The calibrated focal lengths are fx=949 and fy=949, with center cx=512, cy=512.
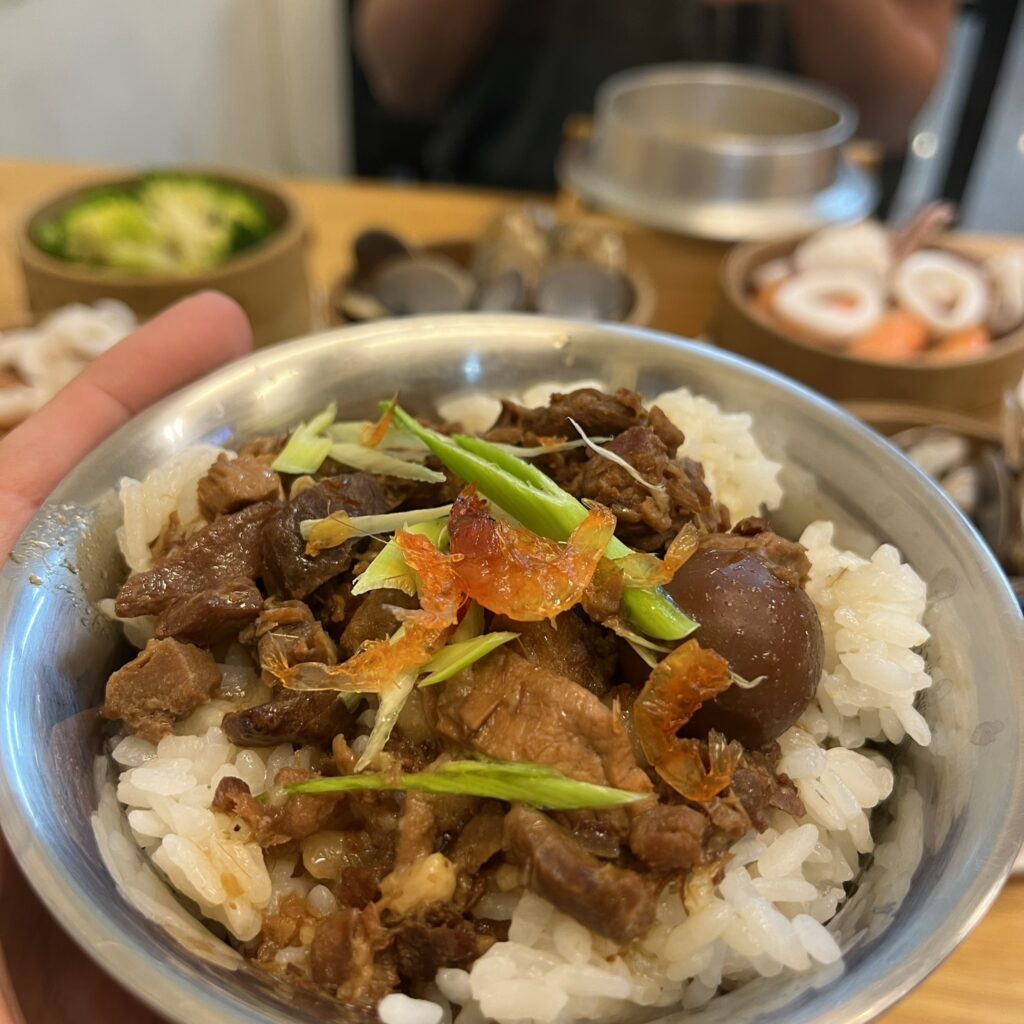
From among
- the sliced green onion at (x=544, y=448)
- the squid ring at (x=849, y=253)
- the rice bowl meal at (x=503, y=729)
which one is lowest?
the squid ring at (x=849, y=253)

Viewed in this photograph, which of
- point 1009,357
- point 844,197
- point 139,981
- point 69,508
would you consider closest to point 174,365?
point 69,508

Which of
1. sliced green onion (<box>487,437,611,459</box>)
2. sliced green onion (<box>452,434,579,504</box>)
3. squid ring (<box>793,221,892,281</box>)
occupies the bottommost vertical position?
squid ring (<box>793,221,892,281</box>)

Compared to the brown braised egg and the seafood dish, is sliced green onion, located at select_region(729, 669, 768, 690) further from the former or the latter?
the seafood dish

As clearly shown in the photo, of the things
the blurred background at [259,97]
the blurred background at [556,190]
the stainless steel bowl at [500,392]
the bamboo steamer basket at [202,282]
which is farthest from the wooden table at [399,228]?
the stainless steel bowl at [500,392]

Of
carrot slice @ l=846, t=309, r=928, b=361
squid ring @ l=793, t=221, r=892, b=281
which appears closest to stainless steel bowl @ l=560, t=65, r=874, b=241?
squid ring @ l=793, t=221, r=892, b=281

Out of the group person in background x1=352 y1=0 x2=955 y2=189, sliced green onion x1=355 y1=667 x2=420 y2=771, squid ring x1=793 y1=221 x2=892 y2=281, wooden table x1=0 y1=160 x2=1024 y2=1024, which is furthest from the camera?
person in background x1=352 y1=0 x2=955 y2=189

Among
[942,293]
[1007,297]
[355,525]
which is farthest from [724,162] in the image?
[355,525]

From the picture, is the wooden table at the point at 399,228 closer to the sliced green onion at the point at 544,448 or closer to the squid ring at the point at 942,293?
the squid ring at the point at 942,293
